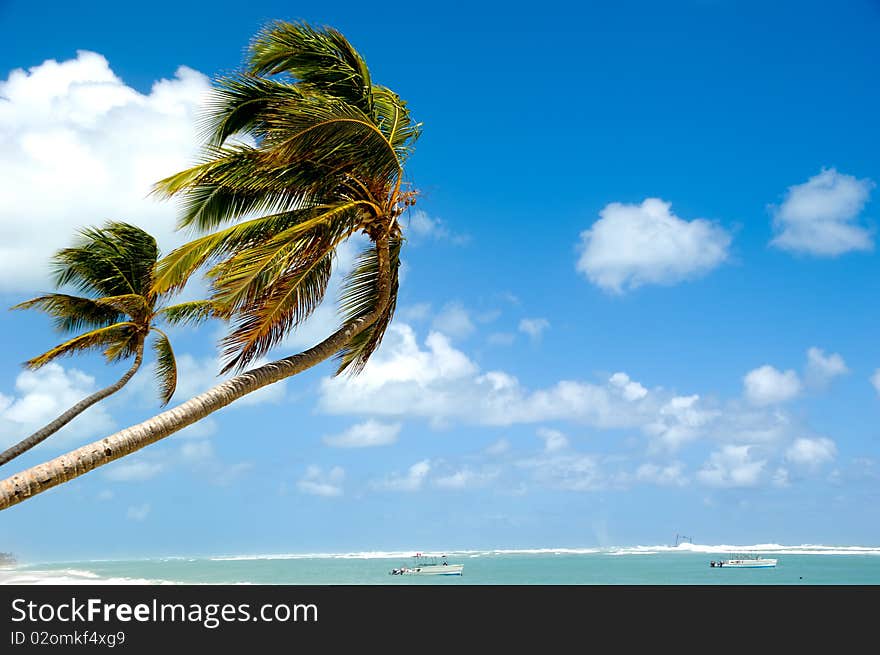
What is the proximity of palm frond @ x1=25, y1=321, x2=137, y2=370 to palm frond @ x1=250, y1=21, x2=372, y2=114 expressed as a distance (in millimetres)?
6369

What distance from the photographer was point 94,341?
44.3 feet

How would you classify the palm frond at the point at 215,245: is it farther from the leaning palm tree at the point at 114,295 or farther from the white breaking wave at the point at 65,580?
the white breaking wave at the point at 65,580

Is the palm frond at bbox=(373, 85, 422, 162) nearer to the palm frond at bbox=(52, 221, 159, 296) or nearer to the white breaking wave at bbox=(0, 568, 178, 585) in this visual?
the palm frond at bbox=(52, 221, 159, 296)

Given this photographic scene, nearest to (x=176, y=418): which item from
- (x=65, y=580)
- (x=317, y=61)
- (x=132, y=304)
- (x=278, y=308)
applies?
(x=278, y=308)

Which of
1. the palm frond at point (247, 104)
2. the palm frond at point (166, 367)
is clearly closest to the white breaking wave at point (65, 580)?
the palm frond at point (166, 367)

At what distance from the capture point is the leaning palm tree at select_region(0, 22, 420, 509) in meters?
7.01

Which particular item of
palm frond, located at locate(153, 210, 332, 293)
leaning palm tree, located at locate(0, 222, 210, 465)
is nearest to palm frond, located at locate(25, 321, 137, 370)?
leaning palm tree, located at locate(0, 222, 210, 465)

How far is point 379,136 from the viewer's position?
7.53 m

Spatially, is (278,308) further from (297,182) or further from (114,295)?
(114,295)

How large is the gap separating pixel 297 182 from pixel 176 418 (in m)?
2.87

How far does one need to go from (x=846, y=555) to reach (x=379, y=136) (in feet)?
491

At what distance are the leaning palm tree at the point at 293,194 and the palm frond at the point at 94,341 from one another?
227 inches
